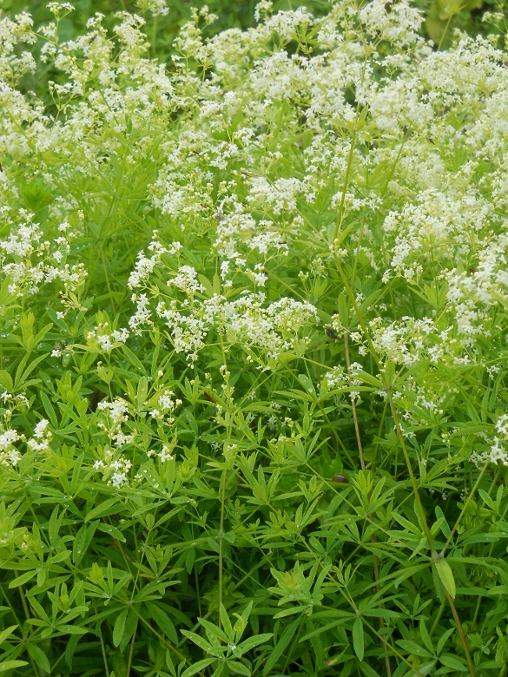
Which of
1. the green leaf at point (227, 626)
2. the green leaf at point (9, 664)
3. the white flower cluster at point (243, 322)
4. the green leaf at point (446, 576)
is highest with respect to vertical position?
the white flower cluster at point (243, 322)

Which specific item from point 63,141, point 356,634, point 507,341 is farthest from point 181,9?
point 356,634

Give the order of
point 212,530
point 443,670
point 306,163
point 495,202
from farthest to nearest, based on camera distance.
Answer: point 306,163 → point 495,202 → point 212,530 → point 443,670

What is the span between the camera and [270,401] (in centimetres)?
328

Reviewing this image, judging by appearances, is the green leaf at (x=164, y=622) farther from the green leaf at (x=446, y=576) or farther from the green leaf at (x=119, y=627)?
the green leaf at (x=446, y=576)

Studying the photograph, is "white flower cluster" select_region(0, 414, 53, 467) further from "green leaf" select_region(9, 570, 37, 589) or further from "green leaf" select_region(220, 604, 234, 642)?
"green leaf" select_region(220, 604, 234, 642)

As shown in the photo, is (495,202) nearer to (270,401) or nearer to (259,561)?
(270,401)

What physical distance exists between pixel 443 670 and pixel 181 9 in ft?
27.8

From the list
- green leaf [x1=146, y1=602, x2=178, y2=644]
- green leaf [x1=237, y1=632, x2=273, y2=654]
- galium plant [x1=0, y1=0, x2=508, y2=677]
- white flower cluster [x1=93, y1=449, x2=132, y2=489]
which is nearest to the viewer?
green leaf [x1=237, y1=632, x2=273, y2=654]

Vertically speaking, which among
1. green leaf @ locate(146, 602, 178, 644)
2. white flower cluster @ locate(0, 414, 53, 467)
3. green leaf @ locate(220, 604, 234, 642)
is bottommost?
green leaf @ locate(146, 602, 178, 644)

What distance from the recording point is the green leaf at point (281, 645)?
2711 mm

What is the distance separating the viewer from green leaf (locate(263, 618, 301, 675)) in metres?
2.71

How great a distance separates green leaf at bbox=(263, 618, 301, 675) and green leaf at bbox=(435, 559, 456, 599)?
1.82 ft

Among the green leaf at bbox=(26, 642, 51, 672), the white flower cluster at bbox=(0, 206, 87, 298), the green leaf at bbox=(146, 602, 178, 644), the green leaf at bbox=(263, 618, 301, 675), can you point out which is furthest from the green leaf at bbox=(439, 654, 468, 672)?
the white flower cluster at bbox=(0, 206, 87, 298)

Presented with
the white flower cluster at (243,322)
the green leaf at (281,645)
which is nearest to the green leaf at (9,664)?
the green leaf at (281,645)
